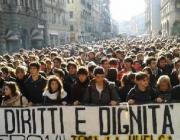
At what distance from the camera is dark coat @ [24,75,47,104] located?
387 inches

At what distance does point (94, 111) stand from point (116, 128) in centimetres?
45

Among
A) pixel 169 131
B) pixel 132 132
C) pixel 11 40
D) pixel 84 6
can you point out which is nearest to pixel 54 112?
pixel 132 132

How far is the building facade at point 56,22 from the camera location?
63763 millimetres

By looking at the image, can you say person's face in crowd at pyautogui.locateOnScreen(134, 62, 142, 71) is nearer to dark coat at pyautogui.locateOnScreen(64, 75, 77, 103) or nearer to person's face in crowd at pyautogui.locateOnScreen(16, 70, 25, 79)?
dark coat at pyautogui.locateOnScreen(64, 75, 77, 103)

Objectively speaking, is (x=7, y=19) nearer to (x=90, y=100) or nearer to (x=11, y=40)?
(x=11, y=40)

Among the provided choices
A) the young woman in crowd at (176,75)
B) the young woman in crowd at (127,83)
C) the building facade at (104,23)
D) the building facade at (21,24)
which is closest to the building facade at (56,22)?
the building facade at (21,24)

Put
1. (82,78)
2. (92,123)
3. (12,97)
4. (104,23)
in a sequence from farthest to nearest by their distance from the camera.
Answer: (104,23) → (82,78) → (12,97) → (92,123)

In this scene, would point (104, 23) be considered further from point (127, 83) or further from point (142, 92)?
point (142, 92)

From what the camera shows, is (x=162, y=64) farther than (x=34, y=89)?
Yes

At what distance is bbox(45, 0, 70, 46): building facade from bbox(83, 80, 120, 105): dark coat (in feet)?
173

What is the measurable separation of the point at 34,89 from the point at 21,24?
36.5 m

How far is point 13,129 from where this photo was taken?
27.5ft

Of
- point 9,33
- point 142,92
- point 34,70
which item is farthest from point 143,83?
point 9,33

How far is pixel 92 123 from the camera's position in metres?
8.16
